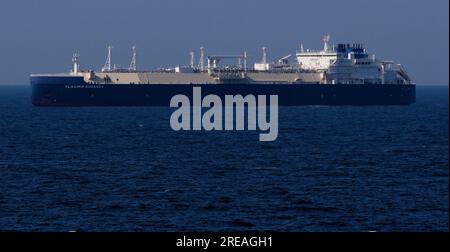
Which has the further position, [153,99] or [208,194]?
[153,99]

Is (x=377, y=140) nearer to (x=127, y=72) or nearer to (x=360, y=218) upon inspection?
(x=360, y=218)

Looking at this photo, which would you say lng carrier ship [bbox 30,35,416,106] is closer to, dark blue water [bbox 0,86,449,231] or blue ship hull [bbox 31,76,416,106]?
blue ship hull [bbox 31,76,416,106]

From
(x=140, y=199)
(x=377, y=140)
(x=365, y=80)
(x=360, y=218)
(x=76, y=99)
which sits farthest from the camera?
(x=365, y=80)

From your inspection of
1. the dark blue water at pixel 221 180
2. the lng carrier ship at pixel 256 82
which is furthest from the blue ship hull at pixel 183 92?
the dark blue water at pixel 221 180

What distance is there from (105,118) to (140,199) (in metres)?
48.2

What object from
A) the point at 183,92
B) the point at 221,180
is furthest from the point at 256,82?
the point at 221,180

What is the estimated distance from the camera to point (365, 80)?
9975 centimetres

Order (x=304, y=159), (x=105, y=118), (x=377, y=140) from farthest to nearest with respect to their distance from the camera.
→ (x=105, y=118), (x=377, y=140), (x=304, y=159)

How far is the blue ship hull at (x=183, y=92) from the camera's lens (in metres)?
90.0

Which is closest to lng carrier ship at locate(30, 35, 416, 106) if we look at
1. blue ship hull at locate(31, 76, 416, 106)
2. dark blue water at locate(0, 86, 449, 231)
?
blue ship hull at locate(31, 76, 416, 106)

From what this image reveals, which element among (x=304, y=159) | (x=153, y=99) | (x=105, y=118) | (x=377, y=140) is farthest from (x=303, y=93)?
(x=304, y=159)

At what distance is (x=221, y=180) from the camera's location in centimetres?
3120

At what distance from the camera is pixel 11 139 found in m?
51.5
